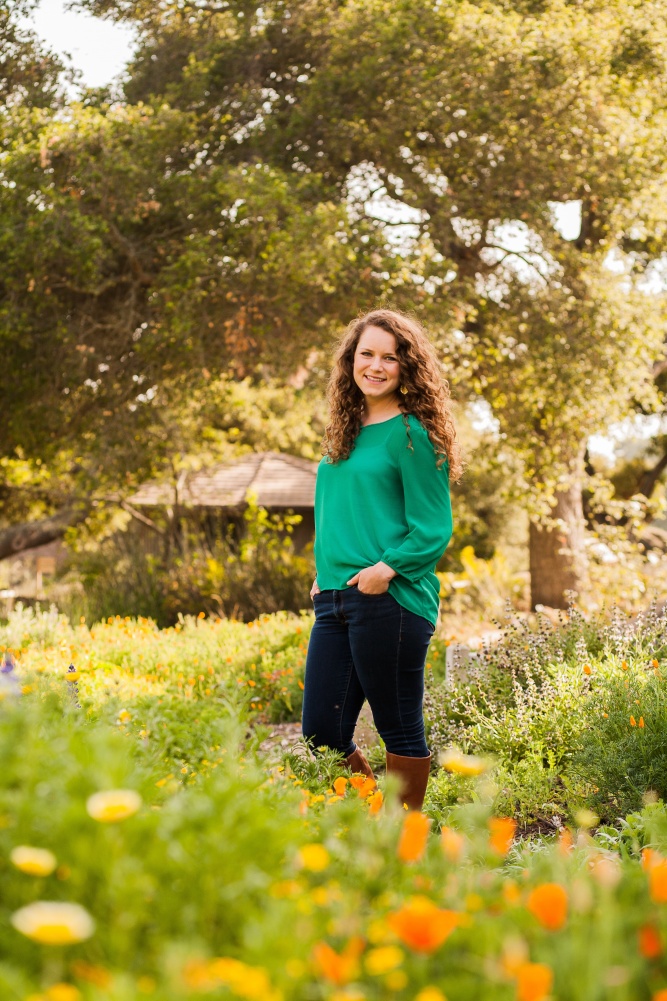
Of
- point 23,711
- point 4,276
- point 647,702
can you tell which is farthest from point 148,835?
point 4,276

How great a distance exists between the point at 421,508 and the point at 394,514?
101 millimetres

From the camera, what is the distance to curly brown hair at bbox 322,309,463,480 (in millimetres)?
3098

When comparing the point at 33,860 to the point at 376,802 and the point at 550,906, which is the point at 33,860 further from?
the point at 376,802

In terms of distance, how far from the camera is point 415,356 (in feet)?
10.4

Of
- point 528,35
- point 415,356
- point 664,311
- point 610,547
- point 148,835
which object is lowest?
point 610,547

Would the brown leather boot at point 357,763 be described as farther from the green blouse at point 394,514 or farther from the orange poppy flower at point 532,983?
the orange poppy flower at point 532,983

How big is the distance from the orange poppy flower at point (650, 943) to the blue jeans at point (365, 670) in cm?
173

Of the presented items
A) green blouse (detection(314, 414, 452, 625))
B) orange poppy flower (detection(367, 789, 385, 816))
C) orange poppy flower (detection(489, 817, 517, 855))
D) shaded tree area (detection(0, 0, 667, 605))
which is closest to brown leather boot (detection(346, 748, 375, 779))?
green blouse (detection(314, 414, 452, 625))

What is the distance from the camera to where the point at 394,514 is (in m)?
3.03

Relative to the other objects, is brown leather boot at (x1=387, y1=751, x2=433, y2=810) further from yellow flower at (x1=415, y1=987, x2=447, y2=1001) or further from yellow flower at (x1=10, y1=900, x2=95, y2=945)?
yellow flower at (x1=10, y1=900, x2=95, y2=945)

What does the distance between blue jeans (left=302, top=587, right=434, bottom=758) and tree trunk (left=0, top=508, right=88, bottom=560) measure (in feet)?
28.8

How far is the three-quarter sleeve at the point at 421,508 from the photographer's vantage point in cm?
289

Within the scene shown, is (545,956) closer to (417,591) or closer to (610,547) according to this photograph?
(417,591)

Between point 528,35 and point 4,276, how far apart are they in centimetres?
528
